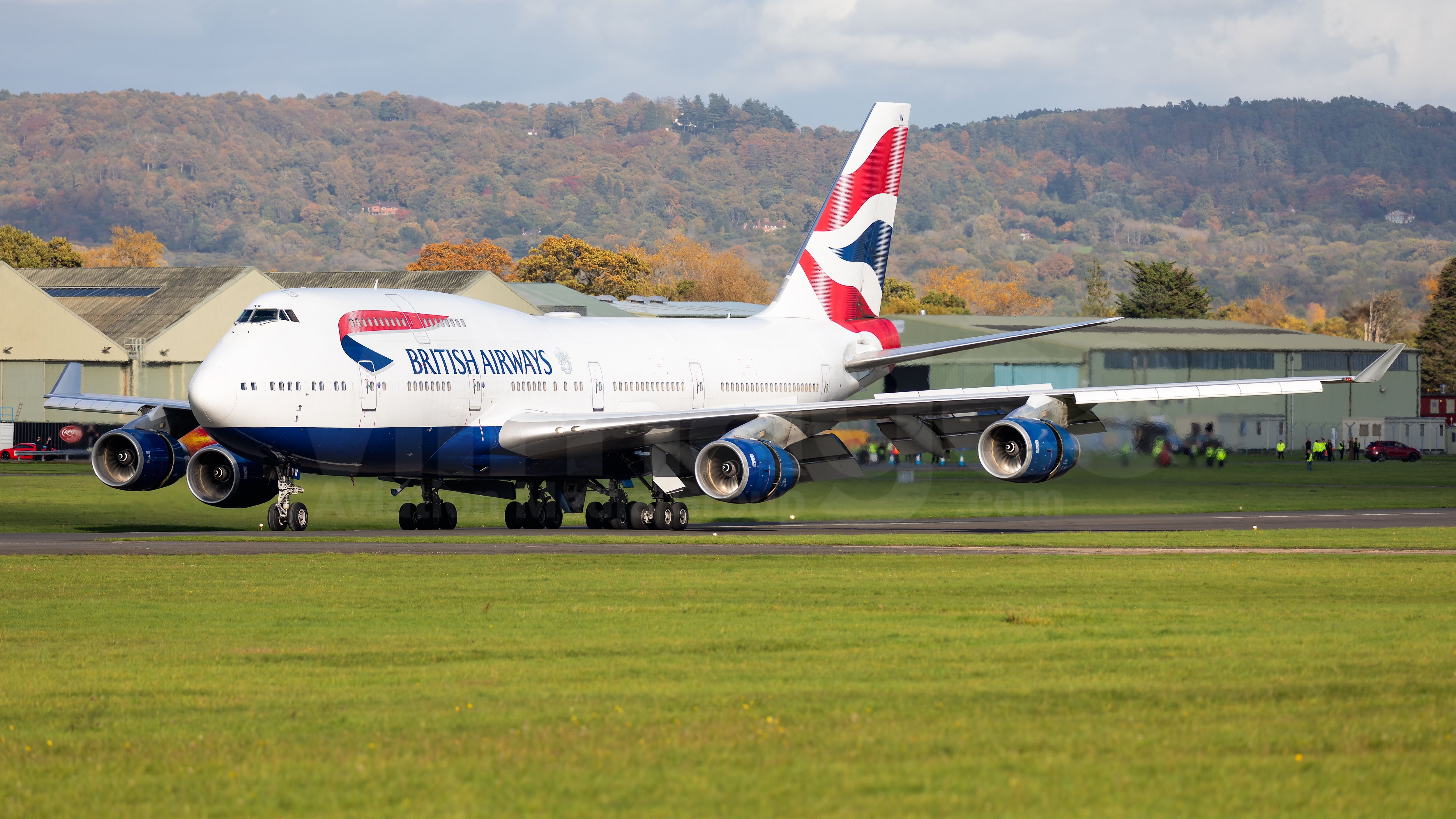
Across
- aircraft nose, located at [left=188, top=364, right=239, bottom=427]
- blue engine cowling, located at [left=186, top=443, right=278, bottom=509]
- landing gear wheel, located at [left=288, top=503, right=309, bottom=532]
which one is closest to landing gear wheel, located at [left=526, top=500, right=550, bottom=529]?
landing gear wheel, located at [left=288, top=503, right=309, bottom=532]

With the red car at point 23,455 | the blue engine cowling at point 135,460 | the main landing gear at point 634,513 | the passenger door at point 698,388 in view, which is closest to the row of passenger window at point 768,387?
the passenger door at point 698,388

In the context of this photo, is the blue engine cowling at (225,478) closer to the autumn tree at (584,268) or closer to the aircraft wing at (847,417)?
the aircraft wing at (847,417)

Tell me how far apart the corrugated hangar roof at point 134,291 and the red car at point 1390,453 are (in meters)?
67.4

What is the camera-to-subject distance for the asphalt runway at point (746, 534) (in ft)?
105

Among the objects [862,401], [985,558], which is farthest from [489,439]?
[985,558]

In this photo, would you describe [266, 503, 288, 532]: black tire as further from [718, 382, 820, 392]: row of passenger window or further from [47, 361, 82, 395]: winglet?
[718, 382, 820, 392]: row of passenger window

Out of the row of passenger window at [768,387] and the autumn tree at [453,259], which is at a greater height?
the autumn tree at [453,259]

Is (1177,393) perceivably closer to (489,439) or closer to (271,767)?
(489,439)

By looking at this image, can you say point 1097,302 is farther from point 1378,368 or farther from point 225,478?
point 225,478

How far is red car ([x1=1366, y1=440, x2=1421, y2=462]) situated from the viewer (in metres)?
101

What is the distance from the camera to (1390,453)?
101562mm

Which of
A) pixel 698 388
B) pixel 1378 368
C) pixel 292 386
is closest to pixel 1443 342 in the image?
pixel 698 388

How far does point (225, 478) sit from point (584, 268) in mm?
143503

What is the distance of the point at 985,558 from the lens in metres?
30.0
